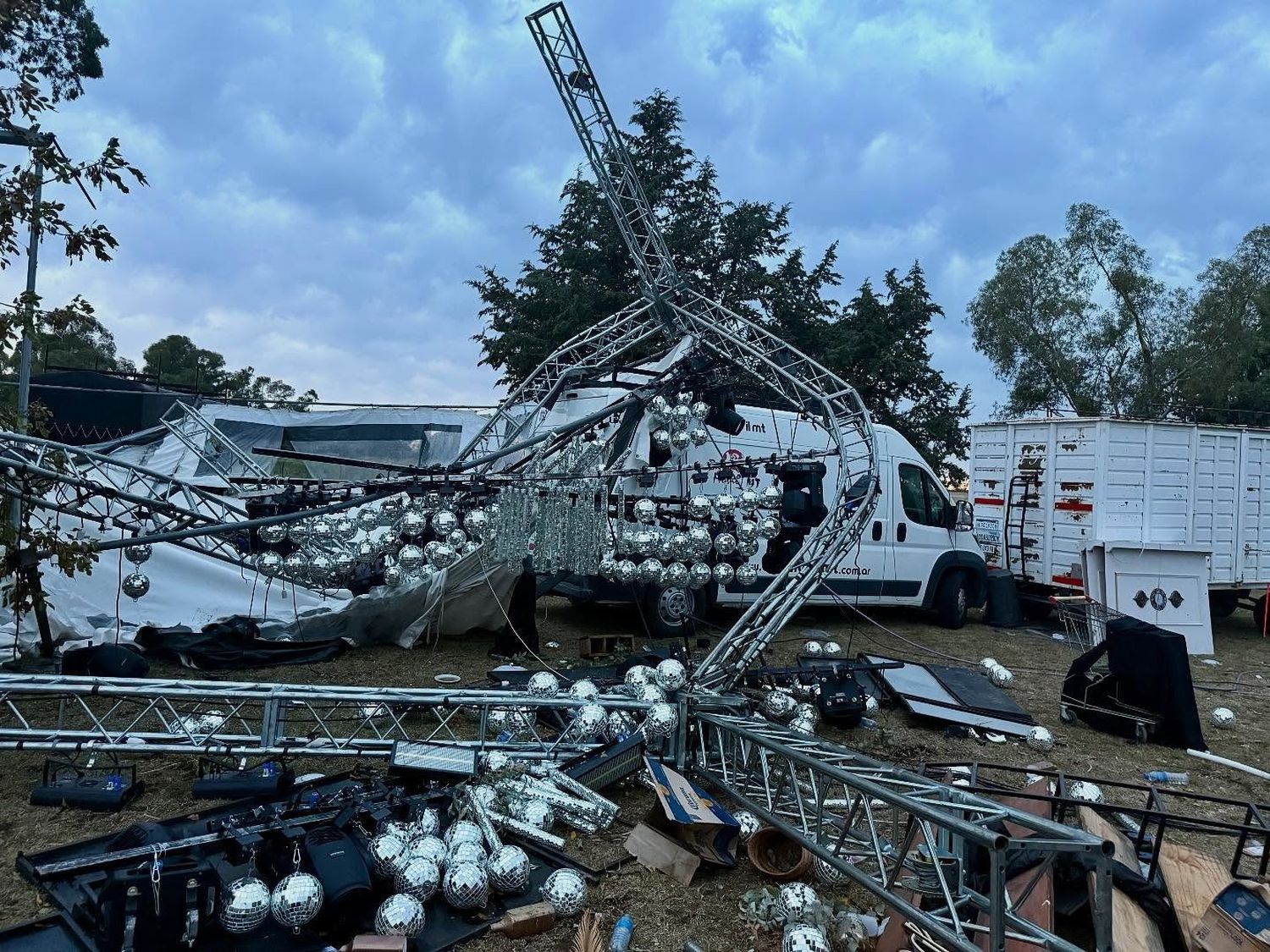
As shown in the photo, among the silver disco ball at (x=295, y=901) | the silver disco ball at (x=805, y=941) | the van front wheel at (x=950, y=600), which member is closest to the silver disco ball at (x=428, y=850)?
the silver disco ball at (x=295, y=901)

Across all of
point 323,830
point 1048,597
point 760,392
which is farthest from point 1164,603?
point 323,830

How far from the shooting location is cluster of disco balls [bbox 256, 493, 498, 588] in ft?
23.5

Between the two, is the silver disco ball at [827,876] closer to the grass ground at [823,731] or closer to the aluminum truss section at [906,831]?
the aluminum truss section at [906,831]

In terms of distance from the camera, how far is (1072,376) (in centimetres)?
3086

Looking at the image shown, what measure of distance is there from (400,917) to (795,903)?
1.84 m

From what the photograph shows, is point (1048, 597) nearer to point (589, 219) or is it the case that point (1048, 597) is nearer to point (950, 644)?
point (950, 644)

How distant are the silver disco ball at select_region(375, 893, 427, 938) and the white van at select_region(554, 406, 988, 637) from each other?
21.3 feet

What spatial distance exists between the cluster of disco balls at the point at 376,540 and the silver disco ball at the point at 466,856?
10.4 feet

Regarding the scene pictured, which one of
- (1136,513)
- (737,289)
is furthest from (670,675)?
(737,289)

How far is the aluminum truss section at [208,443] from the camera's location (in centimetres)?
954

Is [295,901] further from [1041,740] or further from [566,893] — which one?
[1041,740]

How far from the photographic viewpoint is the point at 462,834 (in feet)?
14.5

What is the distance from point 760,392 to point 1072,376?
915 inches

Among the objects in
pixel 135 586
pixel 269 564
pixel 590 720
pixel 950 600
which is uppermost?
pixel 269 564
